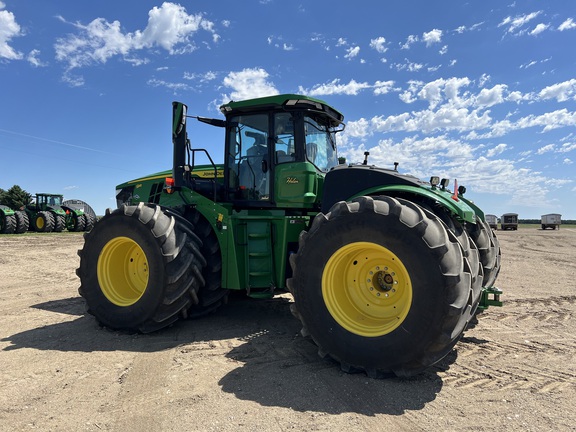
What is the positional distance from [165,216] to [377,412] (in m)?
3.44

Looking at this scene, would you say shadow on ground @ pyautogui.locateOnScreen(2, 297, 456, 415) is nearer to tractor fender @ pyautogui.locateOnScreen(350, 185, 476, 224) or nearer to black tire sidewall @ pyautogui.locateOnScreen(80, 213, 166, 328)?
black tire sidewall @ pyautogui.locateOnScreen(80, 213, 166, 328)

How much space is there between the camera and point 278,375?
380 cm

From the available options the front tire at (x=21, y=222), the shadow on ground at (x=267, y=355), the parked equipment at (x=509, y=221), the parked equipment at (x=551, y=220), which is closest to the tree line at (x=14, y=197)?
the front tire at (x=21, y=222)

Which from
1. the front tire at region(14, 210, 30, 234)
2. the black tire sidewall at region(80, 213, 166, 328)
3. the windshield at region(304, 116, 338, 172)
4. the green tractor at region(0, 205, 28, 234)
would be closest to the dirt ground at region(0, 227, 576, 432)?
the black tire sidewall at region(80, 213, 166, 328)

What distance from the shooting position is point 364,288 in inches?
161

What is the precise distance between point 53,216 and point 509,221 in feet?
171

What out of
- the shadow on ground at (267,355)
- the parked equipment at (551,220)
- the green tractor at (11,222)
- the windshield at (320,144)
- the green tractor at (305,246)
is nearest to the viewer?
the shadow on ground at (267,355)

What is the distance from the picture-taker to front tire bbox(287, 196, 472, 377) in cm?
340

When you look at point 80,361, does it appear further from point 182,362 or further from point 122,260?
point 122,260

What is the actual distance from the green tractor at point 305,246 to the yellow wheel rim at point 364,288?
13 mm

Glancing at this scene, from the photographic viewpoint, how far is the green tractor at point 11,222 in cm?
2447

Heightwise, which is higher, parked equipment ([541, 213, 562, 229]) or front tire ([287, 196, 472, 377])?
parked equipment ([541, 213, 562, 229])

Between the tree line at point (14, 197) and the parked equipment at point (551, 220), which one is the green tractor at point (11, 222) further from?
the parked equipment at point (551, 220)

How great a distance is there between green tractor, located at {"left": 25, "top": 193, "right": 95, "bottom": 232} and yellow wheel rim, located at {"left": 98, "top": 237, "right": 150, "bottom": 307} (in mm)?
24509
